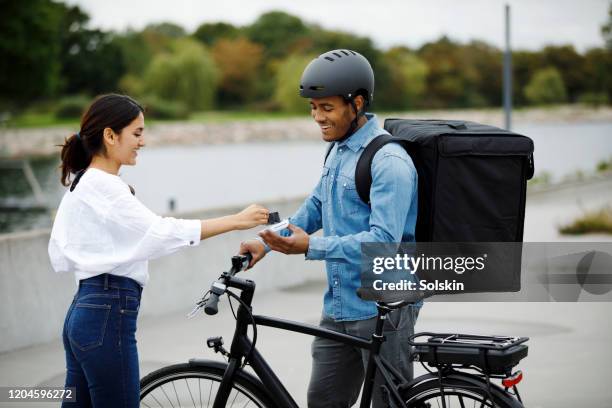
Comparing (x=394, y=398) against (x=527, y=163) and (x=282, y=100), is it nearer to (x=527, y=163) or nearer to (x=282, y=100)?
(x=527, y=163)

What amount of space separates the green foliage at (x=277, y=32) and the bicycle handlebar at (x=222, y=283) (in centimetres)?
11963

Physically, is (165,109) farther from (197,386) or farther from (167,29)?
(197,386)

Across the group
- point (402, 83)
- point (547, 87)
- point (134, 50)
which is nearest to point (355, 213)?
point (547, 87)

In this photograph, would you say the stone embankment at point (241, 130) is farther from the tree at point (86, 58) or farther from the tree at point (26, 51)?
the tree at point (26, 51)

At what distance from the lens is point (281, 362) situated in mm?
7215

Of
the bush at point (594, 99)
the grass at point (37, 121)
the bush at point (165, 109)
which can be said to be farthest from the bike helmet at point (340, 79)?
the bush at point (165, 109)

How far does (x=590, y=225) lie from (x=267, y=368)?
39.7 feet

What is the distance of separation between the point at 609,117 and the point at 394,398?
325 ft

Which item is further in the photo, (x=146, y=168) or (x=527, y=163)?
(x=146, y=168)

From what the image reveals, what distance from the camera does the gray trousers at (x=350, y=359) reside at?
371cm

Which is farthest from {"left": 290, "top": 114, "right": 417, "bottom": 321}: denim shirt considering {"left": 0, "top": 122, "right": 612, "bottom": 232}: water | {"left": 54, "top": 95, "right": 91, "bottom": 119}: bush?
{"left": 54, "top": 95, "right": 91, "bottom": 119}: bush

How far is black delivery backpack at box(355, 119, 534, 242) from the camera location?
3686 mm

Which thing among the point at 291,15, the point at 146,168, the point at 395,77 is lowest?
the point at 146,168

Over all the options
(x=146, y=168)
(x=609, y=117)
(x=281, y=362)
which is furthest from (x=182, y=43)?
(x=281, y=362)
